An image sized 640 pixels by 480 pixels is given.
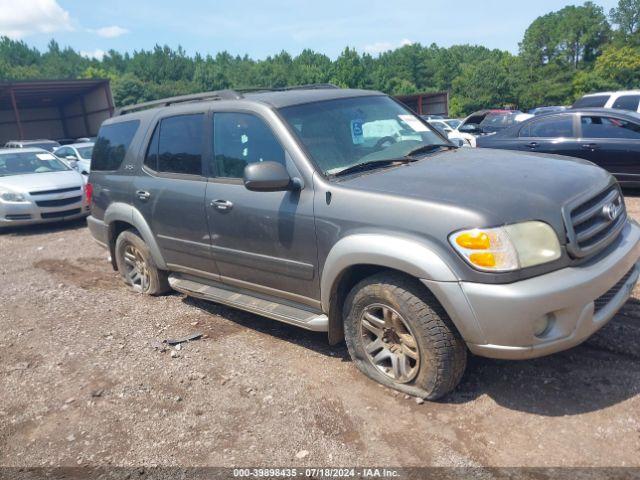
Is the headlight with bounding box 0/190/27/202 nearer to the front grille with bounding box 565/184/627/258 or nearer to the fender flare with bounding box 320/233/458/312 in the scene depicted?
the fender flare with bounding box 320/233/458/312

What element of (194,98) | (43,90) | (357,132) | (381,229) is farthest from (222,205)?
(43,90)

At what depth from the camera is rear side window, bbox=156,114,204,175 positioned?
14.6 ft

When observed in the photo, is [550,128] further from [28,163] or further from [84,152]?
[84,152]

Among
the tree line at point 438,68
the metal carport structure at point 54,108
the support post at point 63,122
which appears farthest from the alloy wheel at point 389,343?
the tree line at point 438,68

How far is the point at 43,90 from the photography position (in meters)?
29.4

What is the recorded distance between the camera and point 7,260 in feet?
25.8

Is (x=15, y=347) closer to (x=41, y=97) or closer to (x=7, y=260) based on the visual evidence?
(x=7, y=260)

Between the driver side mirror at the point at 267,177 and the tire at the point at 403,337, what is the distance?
0.82 metres

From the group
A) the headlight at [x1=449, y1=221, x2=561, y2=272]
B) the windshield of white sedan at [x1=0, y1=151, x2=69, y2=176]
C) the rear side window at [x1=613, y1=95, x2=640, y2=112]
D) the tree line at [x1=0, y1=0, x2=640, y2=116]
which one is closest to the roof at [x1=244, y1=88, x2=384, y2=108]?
the headlight at [x1=449, y1=221, x2=561, y2=272]

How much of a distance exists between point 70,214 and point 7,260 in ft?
7.10

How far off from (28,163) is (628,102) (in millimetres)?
12560

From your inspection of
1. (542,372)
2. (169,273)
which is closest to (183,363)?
(169,273)

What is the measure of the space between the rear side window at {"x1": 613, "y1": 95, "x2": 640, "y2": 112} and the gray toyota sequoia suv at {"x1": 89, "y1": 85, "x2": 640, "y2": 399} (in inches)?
370

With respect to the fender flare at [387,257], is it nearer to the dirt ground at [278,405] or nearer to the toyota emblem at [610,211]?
the dirt ground at [278,405]
